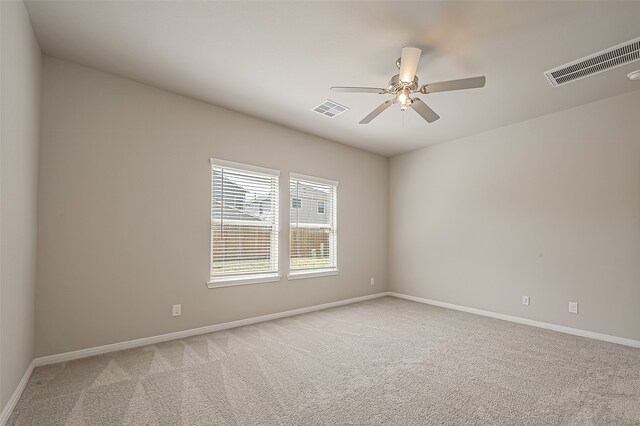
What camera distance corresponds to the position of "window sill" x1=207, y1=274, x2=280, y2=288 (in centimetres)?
386

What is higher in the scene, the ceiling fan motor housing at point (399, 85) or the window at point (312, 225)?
the ceiling fan motor housing at point (399, 85)

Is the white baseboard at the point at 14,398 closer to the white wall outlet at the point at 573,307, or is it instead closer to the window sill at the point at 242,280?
the window sill at the point at 242,280

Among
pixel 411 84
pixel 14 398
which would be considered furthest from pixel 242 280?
pixel 411 84

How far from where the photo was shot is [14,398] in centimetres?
217

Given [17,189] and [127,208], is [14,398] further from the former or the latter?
[127,208]

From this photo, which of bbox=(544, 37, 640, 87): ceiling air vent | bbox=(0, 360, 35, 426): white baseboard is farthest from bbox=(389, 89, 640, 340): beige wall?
bbox=(0, 360, 35, 426): white baseboard

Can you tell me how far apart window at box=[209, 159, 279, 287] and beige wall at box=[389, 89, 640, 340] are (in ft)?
9.15

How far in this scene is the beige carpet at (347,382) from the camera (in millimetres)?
2078

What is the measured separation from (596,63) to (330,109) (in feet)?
8.86

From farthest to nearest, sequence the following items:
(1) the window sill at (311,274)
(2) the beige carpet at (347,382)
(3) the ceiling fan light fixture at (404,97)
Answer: (1) the window sill at (311,274) < (3) the ceiling fan light fixture at (404,97) < (2) the beige carpet at (347,382)

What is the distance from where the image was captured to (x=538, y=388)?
8.05 feet

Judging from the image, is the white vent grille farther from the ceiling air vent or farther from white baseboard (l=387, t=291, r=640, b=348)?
white baseboard (l=387, t=291, r=640, b=348)

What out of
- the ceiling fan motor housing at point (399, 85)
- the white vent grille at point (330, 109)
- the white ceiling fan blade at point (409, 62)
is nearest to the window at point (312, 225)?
the white vent grille at point (330, 109)

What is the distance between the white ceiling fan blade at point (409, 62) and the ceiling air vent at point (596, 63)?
159 centimetres
